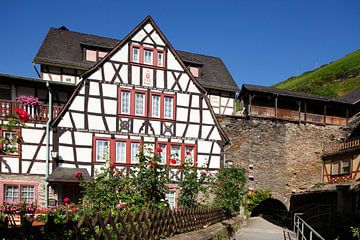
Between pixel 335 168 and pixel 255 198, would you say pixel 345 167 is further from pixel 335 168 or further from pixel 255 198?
pixel 255 198

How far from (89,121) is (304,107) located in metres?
20.2

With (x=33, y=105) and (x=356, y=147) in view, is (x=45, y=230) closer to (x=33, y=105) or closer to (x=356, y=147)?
(x=33, y=105)

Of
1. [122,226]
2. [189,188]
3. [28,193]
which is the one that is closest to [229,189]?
[189,188]

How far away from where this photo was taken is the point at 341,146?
2409 centimetres

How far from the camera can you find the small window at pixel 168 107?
17.2 meters

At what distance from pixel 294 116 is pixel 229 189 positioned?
15.2 metres

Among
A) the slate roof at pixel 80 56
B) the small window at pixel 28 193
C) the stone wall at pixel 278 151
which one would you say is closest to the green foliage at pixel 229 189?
the small window at pixel 28 193

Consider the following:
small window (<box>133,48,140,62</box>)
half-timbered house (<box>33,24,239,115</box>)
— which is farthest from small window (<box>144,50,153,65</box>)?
half-timbered house (<box>33,24,239,115</box>)

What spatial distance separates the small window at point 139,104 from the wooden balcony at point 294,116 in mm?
11670

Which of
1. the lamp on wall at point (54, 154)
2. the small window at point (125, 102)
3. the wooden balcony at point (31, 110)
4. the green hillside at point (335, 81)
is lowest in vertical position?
the lamp on wall at point (54, 154)

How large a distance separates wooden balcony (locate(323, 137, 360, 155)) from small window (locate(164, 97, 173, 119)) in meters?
14.1

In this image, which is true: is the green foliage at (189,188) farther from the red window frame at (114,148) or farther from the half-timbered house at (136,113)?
the red window frame at (114,148)

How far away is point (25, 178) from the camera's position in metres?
14.6

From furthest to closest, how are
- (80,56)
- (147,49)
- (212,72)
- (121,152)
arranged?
(212,72) < (80,56) < (147,49) < (121,152)
